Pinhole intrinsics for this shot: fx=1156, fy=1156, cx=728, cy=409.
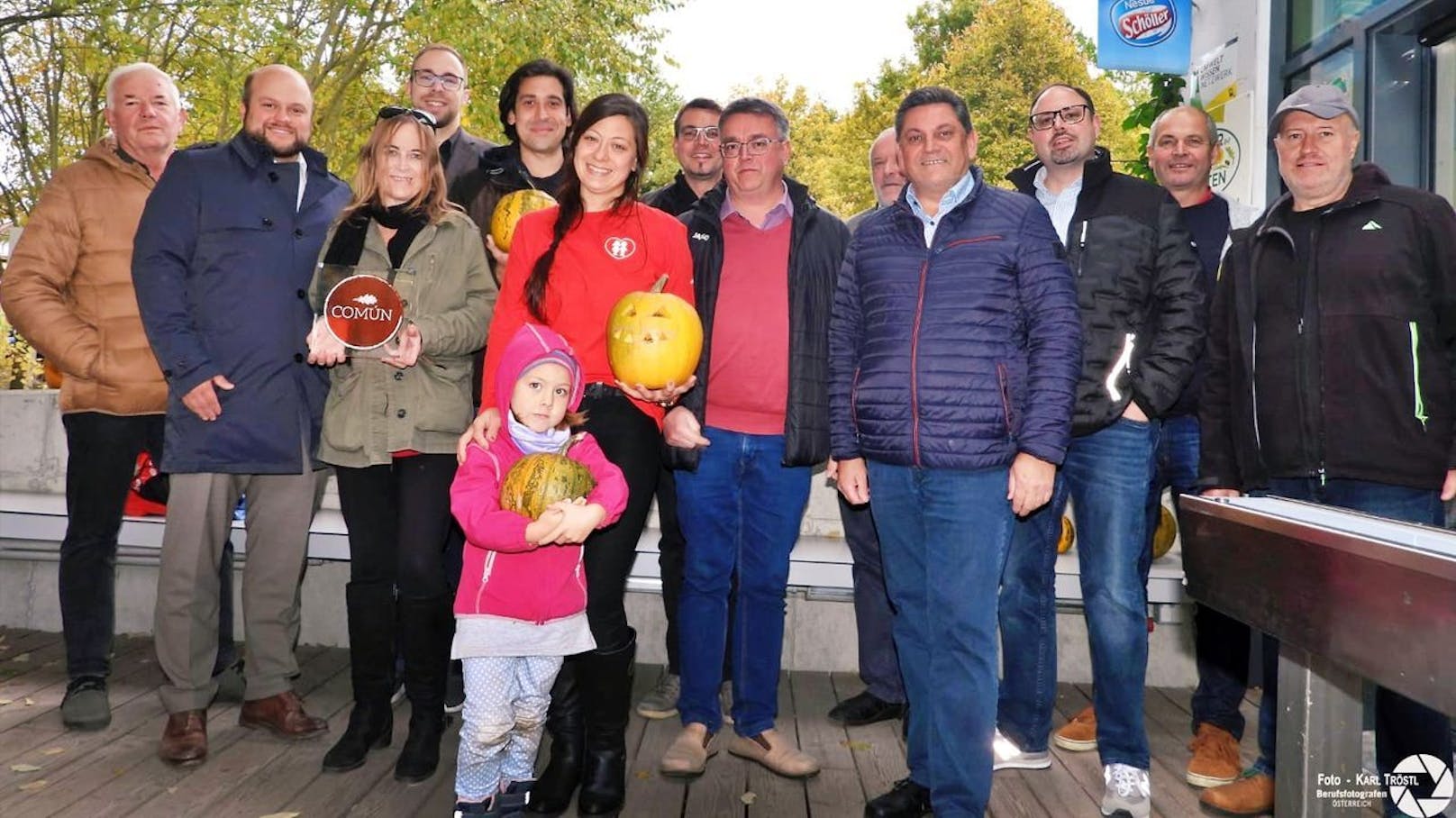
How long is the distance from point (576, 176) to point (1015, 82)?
1357 inches

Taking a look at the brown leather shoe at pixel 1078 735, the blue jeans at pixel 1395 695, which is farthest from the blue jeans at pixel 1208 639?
the blue jeans at pixel 1395 695

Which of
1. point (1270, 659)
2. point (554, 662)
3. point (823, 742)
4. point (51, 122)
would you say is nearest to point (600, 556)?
point (554, 662)

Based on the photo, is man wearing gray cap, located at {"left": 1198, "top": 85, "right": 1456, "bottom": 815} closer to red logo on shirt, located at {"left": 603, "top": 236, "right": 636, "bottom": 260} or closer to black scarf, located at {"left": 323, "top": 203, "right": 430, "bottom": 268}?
red logo on shirt, located at {"left": 603, "top": 236, "right": 636, "bottom": 260}

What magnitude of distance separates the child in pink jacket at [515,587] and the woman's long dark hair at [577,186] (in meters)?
0.21

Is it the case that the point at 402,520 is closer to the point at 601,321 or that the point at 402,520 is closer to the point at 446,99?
the point at 601,321

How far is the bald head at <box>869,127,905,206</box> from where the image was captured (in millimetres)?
5404

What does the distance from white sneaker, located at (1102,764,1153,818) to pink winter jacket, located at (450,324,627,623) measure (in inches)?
73.2

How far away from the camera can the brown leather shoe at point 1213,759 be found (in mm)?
4125

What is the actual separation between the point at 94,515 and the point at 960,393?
3.46 m

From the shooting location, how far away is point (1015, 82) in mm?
35500

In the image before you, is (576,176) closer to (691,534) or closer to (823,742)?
(691,534)

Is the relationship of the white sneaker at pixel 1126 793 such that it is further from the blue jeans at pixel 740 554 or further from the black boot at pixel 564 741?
the black boot at pixel 564 741

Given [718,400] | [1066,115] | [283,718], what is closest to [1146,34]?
[1066,115]

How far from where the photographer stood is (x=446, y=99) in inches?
192
